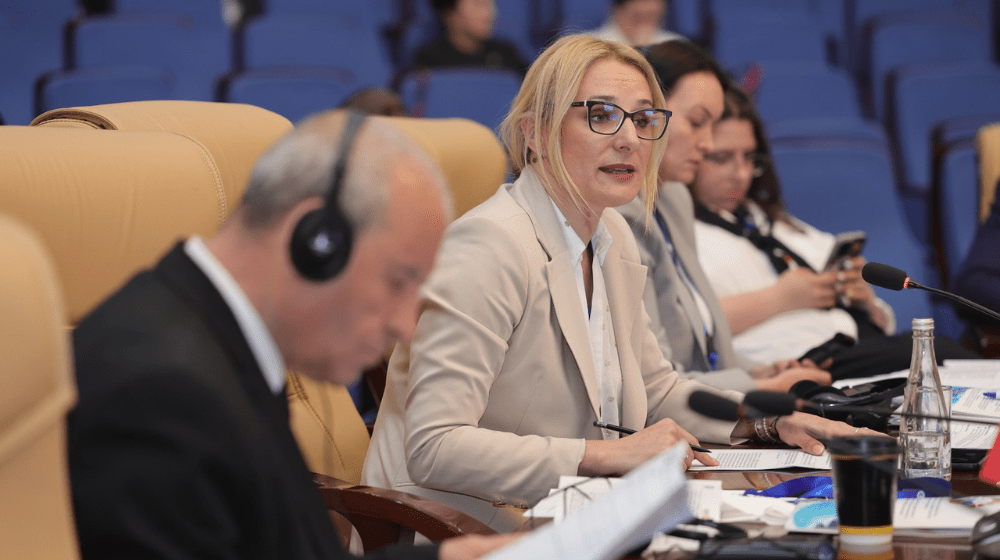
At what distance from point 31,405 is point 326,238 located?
0.28 metres

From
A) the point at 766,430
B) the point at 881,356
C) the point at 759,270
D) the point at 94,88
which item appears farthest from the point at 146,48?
the point at 766,430

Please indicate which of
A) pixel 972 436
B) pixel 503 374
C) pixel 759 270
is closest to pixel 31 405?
pixel 503 374

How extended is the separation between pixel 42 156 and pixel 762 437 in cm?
123

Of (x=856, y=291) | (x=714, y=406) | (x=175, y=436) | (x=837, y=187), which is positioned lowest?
(x=856, y=291)

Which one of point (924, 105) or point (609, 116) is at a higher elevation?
point (609, 116)

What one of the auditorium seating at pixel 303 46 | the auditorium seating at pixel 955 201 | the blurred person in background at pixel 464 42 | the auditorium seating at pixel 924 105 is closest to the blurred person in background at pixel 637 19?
the blurred person in background at pixel 464 42

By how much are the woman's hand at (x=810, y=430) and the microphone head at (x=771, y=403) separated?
1.31 ft

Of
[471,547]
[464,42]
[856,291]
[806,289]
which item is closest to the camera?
[471,547]

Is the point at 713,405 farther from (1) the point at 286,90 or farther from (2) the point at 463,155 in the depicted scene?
(1) the point at 286,90

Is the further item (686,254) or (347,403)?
(686,254)

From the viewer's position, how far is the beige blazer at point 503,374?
152 cm

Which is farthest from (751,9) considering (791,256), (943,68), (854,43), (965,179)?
(791,256)

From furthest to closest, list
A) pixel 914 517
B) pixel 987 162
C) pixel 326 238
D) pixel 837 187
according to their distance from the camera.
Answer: pixel 837 187
pixel 987 162
pixel 914 517
pixel 326 238

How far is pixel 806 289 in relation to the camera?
8.99 ft
